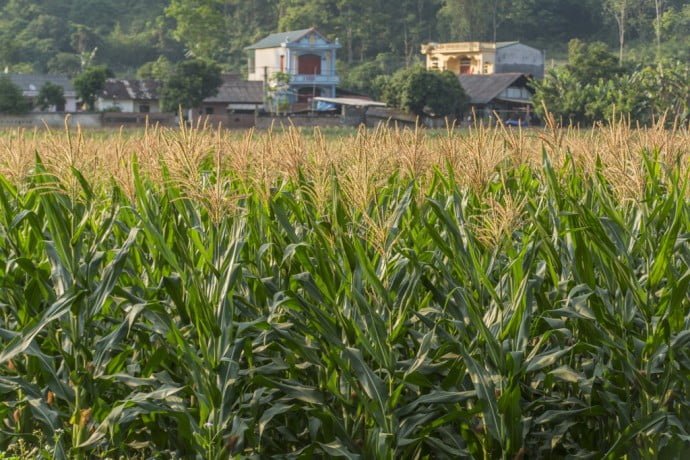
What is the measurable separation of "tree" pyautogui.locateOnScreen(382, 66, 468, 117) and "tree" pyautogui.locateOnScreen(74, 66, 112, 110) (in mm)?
13866

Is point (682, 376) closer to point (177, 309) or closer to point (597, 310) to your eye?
point (597, 310)

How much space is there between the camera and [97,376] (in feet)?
14.7

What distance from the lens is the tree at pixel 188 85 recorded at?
2029 inches

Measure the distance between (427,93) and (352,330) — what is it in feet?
156

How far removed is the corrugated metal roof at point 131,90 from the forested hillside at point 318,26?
71.6 ft

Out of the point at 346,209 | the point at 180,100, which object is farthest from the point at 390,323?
the point at 180,100

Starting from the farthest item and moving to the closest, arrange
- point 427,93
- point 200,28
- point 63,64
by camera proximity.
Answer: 1. point 200,28
2. point 63,64
3. point 427,93

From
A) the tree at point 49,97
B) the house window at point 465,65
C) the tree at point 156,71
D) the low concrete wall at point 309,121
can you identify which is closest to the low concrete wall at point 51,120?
the tree at point 49,97

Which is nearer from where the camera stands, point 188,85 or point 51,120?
point 51,120

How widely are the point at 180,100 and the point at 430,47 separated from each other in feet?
89.9

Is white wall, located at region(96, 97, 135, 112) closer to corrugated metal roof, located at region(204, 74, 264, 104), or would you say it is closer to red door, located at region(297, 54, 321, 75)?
corrugated metal roof, located at region(204, 74, 264, 104)

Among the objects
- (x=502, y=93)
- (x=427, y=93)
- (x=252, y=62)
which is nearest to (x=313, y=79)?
(x=252, y=62)

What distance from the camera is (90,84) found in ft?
168

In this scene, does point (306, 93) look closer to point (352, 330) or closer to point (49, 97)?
point (49, 97)
